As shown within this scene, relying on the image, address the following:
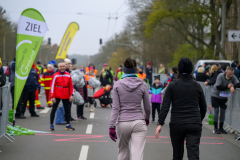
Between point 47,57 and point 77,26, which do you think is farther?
point 47,57

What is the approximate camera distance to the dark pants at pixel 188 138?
4.82m

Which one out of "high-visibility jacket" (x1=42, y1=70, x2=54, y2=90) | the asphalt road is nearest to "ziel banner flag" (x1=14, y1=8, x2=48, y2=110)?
the asphalt road

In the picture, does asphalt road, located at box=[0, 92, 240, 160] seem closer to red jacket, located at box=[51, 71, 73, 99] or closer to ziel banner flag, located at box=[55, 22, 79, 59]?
red jacket, located at box=[51, 71, 73, 99]

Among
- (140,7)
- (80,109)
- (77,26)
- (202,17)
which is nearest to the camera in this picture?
(80,109)

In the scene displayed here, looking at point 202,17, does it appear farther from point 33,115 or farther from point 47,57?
point 47,57

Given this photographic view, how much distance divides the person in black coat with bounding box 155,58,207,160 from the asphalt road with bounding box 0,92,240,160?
86.4 inches

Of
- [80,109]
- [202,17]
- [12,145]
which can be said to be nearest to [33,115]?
[80,109]

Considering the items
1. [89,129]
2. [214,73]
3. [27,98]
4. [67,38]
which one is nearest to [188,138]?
[89,129]

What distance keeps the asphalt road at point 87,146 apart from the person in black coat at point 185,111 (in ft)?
7.20

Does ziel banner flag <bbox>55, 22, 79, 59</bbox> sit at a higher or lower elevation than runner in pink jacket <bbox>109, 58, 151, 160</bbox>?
higher

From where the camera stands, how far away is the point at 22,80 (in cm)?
987

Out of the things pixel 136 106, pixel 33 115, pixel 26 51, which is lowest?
pixel 33 115

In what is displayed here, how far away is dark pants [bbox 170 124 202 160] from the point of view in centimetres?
482

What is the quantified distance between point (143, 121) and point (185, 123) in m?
0.55
